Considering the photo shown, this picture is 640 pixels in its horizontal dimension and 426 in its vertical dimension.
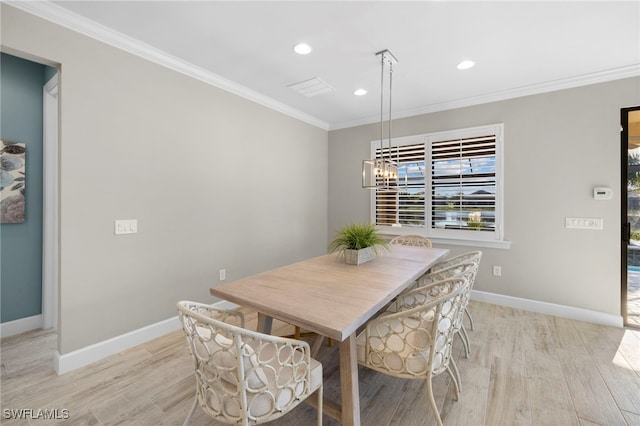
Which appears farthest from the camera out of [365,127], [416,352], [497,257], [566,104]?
[365,127]

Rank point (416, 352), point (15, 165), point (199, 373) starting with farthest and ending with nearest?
point (15, 165)
point (416, 352)
point (199, 373)

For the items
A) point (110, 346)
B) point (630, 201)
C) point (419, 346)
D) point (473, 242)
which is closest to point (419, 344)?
point (419, 346)

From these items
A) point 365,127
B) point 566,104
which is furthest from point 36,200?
point 566,104

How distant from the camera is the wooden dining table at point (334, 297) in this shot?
1336 mm

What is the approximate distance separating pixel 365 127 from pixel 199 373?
417cm

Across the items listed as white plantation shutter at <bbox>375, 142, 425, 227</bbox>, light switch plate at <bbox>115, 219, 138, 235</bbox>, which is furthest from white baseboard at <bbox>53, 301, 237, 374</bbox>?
white plantation shutter at <bbox>375, 142, 425, 227</bbox>

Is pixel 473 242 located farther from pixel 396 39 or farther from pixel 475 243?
pixel 396 39

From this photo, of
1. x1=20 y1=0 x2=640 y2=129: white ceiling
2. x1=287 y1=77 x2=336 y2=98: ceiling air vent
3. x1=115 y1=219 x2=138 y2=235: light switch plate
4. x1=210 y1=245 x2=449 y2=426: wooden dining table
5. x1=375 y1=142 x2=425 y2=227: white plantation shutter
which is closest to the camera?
x1=210 y1=245 x2=449 y2=426: wooden dining table

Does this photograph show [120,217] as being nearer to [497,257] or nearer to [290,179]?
[290,179]

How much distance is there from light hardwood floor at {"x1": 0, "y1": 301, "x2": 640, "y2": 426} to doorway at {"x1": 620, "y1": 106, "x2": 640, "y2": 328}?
1.99 ft

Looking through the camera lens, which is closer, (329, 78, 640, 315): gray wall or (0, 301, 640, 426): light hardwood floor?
(0, 301, 640, 426): light hardwood floor

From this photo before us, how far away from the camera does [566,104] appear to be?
311 cm

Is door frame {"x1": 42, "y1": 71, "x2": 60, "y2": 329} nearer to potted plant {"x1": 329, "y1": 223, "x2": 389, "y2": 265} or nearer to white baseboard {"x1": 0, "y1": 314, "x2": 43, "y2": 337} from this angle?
white baseboard {"x1": 0, "y1": 314, "x2": 43, "y2": 337}

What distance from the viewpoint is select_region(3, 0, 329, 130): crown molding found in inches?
76.8
